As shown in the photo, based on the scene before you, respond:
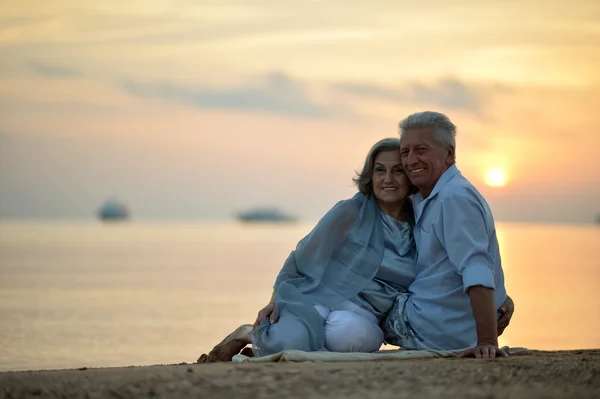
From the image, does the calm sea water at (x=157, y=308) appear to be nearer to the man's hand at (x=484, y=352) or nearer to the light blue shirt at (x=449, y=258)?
the light blue shirt at (x=449, y=258)

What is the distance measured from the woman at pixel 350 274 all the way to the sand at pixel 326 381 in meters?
0.80

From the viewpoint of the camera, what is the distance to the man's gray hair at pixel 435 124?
6566mm

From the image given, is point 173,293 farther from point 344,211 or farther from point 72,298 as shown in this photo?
point 344,211

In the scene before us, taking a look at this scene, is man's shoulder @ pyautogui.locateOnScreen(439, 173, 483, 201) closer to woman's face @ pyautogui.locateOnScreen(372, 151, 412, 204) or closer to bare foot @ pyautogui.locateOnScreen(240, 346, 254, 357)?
woman's face @ pyautogui.locateOnScreen(372, 151, 412, 204)

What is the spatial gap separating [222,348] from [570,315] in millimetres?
11399

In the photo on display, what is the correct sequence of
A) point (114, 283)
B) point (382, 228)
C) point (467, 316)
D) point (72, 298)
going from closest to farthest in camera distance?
1. point (467, 316)
2. point (382, 228)
3. point (72, 298)
4. point (114, 283)

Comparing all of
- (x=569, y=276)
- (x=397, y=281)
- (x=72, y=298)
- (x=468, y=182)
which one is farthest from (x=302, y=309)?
(x=569, y=276)

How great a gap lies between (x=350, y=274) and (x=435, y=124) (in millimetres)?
1056

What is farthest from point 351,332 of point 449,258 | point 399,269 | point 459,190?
point 459,190

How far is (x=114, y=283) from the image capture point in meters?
24.5

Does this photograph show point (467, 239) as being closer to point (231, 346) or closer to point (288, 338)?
point (288, 338)

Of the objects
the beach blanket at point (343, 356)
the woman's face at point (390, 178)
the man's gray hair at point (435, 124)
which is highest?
the man's gray hair at point (435, 124)

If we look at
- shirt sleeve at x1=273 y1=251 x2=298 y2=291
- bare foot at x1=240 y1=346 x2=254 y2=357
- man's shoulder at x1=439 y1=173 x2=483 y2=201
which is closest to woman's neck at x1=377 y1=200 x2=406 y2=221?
man's shoulder at x1=439 y1=173 x2=483 y2=201

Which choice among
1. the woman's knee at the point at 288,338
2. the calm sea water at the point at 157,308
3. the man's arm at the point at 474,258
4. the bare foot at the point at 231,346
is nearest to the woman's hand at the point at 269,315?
the woman's knee at the point at 288,338
